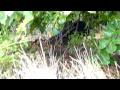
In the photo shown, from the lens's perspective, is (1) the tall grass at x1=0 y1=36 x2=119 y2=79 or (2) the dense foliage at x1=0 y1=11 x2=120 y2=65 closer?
(1) the tall grass at x1=0 y1=36 x2=119 y2=79

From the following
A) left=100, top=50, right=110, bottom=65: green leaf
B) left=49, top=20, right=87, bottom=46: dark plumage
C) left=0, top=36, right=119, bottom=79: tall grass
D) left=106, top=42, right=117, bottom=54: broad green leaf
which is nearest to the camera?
left=0, top=36, right=119, bottom=79: tall grass

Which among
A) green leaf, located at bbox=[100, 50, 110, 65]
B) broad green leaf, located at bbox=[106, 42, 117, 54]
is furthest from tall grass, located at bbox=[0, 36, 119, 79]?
broad green leaf, located at bbox=[106, 42, 117, 54]

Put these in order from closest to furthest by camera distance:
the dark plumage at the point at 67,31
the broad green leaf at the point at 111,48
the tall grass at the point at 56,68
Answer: the tall grass at the point at 56,68
the broad green leaf at the point at 111,48
the dark plumage at the point at 67,31

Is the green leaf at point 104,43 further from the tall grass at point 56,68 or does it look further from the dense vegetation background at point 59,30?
the tall grass at point 56,68

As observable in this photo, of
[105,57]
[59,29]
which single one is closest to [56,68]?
[105,57]

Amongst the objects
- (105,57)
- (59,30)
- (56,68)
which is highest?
(59,30)

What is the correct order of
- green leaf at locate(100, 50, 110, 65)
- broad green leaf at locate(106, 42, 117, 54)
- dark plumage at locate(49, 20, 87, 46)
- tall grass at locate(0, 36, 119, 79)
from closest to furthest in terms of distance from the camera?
tall grass at locate(0, 36, 119, 79), broad green leaf at locate(106, 42, 117, 54), green leaf at locate(100, 50, 110, 65), dark plumage at locate(49, 20, 87, 46)

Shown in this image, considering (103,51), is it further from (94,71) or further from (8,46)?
(8,46)

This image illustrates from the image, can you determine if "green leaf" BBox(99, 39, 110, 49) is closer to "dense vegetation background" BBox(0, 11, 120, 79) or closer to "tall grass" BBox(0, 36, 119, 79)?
"dense vegetation background" BBox(0, 11, 120, 79)

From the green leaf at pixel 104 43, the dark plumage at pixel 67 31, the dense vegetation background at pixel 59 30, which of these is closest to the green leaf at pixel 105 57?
the dense vegetation background at pixel 59 30

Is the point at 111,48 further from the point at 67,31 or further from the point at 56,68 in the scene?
the point at 67,31
